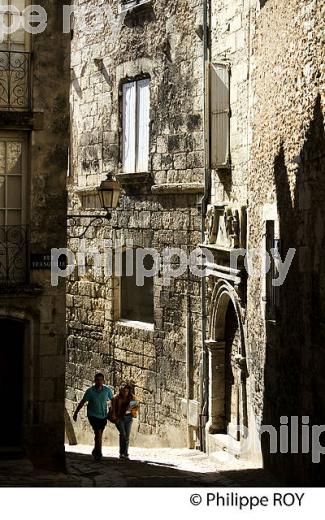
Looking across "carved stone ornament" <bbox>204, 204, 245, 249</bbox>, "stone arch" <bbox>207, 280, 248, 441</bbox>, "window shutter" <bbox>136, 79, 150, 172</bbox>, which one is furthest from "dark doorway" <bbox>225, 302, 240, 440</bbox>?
"window shutter" <bbox>136, 79, 150, 172</bbox>

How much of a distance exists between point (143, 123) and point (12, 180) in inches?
206

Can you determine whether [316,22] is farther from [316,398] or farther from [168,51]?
[168,51]

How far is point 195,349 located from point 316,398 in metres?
5.77

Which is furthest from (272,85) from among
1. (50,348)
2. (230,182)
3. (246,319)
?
(50,348)

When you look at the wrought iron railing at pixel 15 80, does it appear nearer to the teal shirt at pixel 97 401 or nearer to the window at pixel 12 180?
the window at pixel 12 180

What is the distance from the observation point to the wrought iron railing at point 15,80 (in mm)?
13188

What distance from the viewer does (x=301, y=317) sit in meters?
11.8

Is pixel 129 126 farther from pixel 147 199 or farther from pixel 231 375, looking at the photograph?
pixel 231 375

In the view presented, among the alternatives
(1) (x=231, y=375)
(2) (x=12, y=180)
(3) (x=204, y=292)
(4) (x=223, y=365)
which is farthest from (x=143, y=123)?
(2) (x=12, y=180)

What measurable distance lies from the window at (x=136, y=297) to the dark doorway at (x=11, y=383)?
16.6ft

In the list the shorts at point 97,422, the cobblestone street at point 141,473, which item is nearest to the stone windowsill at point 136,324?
the cobblestone street at point 141,473

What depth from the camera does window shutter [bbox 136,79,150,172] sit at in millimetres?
17938

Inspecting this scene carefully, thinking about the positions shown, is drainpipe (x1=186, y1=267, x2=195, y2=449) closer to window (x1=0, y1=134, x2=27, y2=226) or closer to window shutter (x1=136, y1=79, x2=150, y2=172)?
window shutter (x1=136, y1=79, x2=150, y2=172)

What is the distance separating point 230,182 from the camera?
15.6 m
